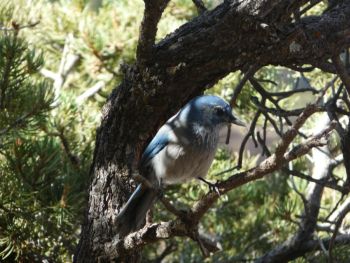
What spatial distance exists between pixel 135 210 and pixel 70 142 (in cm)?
73

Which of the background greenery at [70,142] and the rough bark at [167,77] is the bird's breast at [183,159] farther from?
the background greenery at [70,142]

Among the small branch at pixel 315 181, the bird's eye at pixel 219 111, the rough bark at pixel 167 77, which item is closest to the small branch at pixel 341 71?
the rough bark at pixel 167 77

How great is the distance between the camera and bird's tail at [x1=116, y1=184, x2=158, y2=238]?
6.87ft

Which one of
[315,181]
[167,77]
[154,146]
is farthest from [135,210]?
[315,181]

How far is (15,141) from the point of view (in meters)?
2.48

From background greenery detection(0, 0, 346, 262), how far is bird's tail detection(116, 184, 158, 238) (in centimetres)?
35

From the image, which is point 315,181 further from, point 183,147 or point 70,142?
point 70,142

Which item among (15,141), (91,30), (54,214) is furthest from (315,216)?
(91,30)

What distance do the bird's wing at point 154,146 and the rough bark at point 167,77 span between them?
0.04 m

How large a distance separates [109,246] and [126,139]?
0.33 metres

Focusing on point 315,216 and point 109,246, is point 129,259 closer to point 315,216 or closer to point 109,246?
point 109,246

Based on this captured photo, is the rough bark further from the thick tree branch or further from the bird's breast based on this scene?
the bird's breast

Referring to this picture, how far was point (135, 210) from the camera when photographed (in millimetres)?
2137

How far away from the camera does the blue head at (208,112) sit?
7.29 feet
